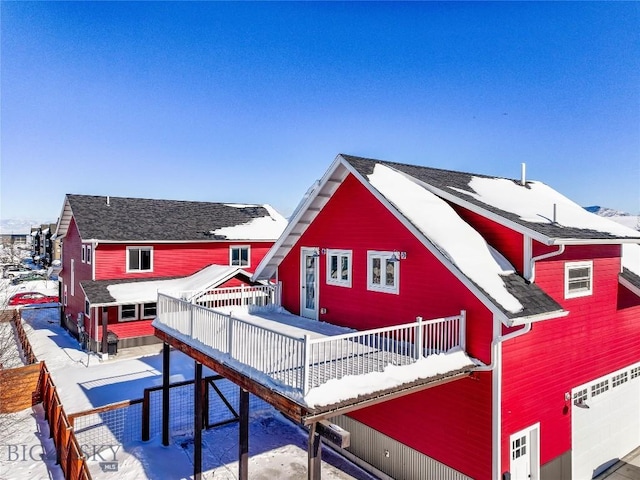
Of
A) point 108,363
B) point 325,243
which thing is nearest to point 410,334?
point 325,243

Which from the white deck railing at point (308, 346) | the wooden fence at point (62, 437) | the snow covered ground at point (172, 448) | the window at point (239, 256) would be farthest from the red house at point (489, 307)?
the window at point (239, 256)

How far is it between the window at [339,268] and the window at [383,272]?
864 mm

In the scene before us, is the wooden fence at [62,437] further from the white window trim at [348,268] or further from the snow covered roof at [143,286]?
the white window trim at [348,268]

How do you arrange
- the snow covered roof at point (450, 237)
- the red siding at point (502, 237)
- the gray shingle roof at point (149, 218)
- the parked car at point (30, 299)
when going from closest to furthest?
1. the snow covered roof at point (450, 237)
2. the red siding at point (502, 237)
3. the gray shingle roof at point (149, 218)
4. the parked car at point (30, 299)

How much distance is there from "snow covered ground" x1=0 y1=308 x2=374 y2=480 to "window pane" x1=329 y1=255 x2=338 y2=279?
4.86 meters

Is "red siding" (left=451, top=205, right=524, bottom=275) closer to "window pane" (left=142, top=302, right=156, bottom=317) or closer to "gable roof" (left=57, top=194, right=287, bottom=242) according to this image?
"window pane" (left=142, top=302, right=156, bottom=317)

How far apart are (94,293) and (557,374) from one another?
18.9 meters

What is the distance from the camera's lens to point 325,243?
38.8ft

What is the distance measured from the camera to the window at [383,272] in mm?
9445

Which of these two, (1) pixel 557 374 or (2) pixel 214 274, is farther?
(2) pixel 214 274

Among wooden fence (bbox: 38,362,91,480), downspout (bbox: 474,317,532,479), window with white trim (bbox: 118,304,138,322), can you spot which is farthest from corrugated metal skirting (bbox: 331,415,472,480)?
window with white trim (bbox: 118,304,138,322)

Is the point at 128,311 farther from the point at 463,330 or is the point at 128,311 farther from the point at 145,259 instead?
the point at 463,330

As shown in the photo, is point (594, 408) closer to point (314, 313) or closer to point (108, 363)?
point (314, 313)

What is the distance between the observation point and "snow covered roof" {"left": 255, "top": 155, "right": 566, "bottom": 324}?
7.18 m
